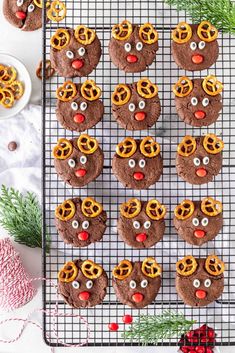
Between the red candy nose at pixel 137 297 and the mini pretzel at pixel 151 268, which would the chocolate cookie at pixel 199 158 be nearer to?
the mini pretzel at pixel 151 268

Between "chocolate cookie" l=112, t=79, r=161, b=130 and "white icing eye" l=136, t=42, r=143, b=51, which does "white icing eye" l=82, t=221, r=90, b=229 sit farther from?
"white icing eye" l=136, t=42, r=143, b=51

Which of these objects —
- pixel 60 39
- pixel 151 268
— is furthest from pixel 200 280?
pixel 60 39

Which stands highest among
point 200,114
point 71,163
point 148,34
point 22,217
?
point 148,34

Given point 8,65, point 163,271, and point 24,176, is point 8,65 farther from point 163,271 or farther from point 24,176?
point 163,271

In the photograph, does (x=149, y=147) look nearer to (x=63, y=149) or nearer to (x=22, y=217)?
(x=63, y=149)

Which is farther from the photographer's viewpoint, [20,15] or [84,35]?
[20,15]

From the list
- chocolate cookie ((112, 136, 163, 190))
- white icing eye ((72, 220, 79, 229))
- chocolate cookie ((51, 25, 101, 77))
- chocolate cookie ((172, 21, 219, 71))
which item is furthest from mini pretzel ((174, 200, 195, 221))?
chocolate cookie ((51, 25, 101, 77))

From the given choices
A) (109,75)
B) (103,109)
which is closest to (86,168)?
(103,109)

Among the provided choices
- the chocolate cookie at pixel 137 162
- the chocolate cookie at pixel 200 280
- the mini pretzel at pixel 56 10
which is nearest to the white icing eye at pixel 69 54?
the mini pretzel at pixel 56 10
